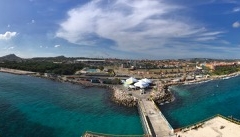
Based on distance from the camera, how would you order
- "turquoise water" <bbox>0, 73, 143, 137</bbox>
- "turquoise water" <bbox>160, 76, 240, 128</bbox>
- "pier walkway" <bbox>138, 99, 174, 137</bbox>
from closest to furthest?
1. "pier walkway" <bbox>138, 99, 174, 137</bbox>
2. "turquoise water" <bbox>0, 73, 143, 137</bbox>
3. "turquoise water" <bbox>160, 76, 240, 128</bbox>

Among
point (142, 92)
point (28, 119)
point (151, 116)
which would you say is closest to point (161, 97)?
point (142, 92)

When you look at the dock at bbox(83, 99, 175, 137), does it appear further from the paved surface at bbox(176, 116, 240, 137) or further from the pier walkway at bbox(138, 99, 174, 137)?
the paved surface at bbox(176, 116, 240, 137)

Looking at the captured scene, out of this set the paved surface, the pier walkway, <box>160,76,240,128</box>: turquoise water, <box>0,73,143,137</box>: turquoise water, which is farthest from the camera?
<box>160,76,240,128</box>: turquoise water

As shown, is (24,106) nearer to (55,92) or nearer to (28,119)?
(28,119)

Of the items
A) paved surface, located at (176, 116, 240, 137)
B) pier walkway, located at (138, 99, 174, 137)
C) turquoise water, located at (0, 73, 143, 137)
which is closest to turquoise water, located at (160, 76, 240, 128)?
pier walkway, located at (138, 99, 174, 137)

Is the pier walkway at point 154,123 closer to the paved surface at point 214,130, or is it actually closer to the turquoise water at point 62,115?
the turquoise water at point 62,115

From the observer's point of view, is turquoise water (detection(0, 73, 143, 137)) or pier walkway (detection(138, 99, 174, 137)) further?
turquoise water (detection(0, 73, 143, 137))
